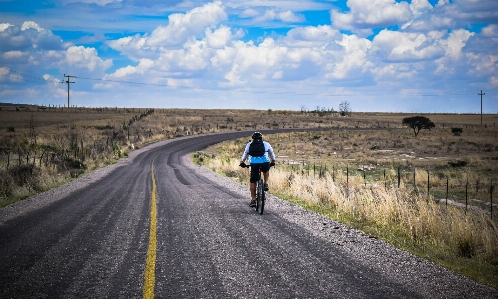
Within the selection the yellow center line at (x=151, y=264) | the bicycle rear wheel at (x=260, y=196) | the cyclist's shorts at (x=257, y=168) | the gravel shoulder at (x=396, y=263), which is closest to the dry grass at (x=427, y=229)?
the gravel shoulder at (x=396, y=263)

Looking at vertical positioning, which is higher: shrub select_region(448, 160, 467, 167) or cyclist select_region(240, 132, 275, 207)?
cyclist select_region(240, 132, 275, 207)

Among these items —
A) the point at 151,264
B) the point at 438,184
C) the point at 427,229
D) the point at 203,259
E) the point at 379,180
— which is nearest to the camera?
the point at 151,264

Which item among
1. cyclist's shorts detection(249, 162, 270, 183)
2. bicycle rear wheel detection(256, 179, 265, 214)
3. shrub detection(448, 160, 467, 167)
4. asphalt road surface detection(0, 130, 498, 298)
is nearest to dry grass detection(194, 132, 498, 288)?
asphalt road surface detection(0, 130, 498, 298)

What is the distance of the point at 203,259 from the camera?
6.07 metres

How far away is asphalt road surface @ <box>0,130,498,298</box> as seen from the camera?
4.91 meters

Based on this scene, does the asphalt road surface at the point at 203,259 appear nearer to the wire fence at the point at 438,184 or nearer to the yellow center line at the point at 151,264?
the yellow center line at the point at 151,264

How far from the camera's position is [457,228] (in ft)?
25.2

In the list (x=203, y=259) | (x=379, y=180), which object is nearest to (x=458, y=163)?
(x=379, y=180)

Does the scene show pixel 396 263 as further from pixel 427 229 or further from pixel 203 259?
pixel 203 259

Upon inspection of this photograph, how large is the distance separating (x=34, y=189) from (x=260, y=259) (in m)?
12.7

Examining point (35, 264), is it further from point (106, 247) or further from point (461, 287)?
point (461, 287)

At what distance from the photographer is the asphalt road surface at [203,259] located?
16.1 feet

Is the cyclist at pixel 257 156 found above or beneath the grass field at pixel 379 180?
above

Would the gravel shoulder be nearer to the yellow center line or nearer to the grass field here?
the grass field
